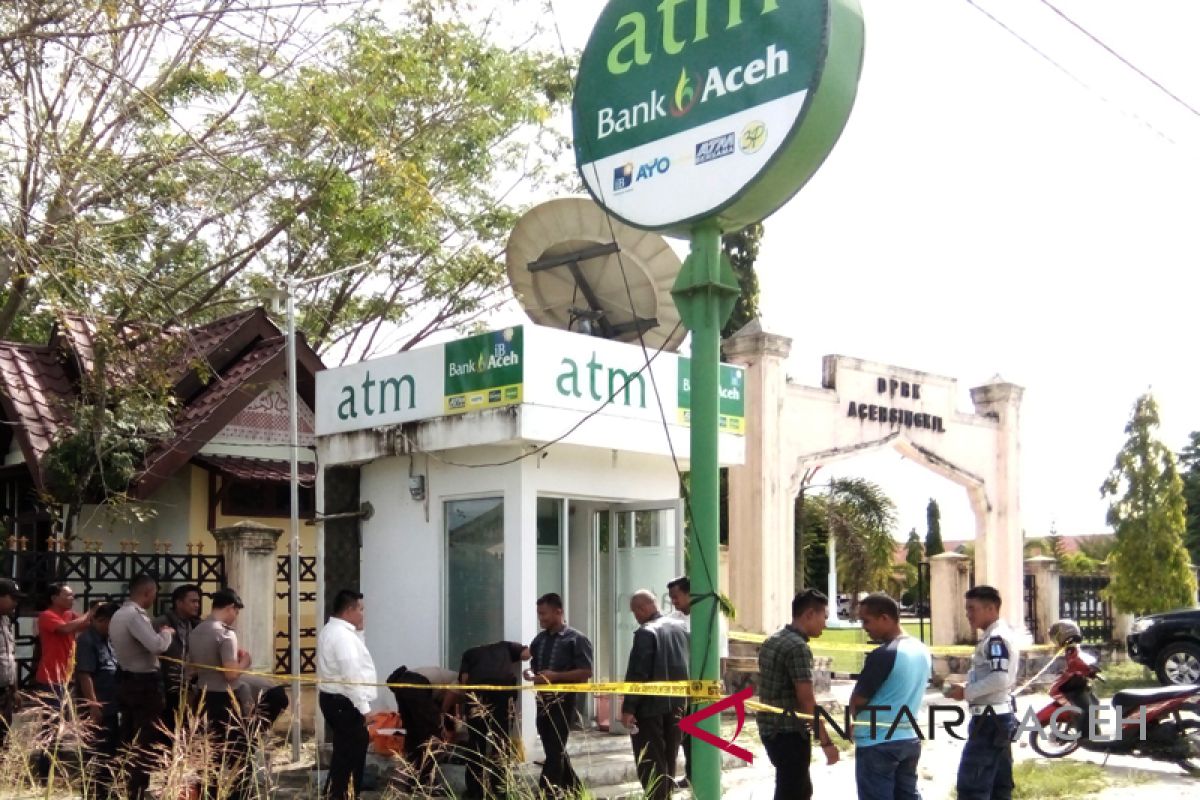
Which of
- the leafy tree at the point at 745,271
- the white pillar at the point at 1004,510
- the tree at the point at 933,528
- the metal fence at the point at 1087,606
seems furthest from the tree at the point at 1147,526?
the tree at the point at 933,528

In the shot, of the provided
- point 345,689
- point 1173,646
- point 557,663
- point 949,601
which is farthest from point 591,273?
point 949,601

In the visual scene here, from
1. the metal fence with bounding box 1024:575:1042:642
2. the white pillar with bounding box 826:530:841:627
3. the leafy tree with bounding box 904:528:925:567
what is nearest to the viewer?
the metal fence with bounding box 1024:575:1042:642

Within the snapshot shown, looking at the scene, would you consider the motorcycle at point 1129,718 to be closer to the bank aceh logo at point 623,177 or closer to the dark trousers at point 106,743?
the bank aceh logo at point 623,177

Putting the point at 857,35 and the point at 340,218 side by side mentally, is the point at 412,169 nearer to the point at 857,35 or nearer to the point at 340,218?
the point at 340,218

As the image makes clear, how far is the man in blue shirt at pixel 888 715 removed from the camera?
6.56 meters

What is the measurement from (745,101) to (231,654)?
5.36 metres

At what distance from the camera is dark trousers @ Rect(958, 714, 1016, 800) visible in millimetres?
7203

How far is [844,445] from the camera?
17312mm

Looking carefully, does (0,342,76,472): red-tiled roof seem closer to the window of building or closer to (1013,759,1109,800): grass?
the window of building

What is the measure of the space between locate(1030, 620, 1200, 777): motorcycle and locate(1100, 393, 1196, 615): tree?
38.0 ft

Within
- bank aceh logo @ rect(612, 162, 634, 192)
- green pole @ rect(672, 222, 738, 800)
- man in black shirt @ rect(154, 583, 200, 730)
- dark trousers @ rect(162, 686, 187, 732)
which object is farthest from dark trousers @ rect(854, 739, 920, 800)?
dark trousers @ rect(162, 686, 187, 732)

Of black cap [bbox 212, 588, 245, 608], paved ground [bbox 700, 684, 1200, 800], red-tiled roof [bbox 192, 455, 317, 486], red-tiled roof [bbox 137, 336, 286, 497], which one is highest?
red-tiled roof [bbox 137, 336, 286, 497]

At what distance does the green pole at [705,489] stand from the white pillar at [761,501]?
10.3m

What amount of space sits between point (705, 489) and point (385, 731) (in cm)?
563
